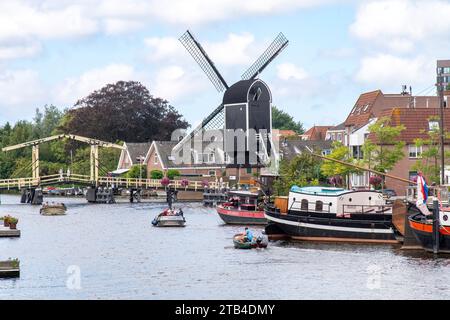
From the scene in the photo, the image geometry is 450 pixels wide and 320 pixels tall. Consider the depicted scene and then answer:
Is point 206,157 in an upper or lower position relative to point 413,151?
upper

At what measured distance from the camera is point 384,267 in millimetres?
66438

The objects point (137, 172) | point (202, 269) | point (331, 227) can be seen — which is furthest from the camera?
point (137, 172)

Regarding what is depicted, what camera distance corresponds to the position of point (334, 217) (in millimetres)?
82312

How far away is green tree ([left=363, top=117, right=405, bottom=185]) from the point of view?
106m

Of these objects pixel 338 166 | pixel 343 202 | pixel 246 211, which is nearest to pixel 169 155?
pixel 338 166

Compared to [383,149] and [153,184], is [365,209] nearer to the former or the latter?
[383,149]

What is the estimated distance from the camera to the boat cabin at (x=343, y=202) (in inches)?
3236

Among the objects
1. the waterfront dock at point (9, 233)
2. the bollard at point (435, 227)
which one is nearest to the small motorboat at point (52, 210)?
the waterfront dock at point (9, 233)

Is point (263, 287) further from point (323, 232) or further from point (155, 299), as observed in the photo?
point (323, 232)

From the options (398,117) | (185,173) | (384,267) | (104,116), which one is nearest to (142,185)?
(185,173)

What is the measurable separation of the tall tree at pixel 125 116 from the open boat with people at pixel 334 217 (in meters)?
108

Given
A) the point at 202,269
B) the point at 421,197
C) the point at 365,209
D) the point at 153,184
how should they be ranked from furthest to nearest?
the point at 153,184 < the point at 365,209 < the point at 421,197 < the point at 202,269

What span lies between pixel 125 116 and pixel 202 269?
12658cm
